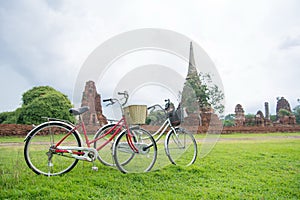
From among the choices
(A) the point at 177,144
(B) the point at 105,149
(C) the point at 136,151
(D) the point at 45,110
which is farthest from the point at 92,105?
(D) the point at 45,110

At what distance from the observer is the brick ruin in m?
4.23

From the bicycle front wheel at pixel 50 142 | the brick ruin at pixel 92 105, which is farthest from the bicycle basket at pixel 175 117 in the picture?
the bicycle front wheel at pixel 50 142

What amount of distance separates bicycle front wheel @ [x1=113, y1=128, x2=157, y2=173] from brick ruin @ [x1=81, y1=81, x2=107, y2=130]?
0.83m

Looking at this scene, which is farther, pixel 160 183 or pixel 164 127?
pixel 164 127

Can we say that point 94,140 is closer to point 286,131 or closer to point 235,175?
point 235,175

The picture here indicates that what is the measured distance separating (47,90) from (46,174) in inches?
444

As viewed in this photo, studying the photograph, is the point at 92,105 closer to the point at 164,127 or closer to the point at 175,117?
the point at 164,127

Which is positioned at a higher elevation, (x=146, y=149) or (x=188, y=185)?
(x=146, y=149)

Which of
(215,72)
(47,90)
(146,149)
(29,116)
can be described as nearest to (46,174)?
(146,149)

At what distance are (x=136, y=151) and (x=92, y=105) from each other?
46.5 inches

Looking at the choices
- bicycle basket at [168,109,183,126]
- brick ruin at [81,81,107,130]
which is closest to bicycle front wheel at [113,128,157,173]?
bicycle basket at [168,109,183,126]

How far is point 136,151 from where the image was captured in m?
3.99

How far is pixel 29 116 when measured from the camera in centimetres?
1195

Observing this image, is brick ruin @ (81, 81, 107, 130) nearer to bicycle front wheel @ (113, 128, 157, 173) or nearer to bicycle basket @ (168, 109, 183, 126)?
bicycle front wheel @ (113, 128, 157, 173)
